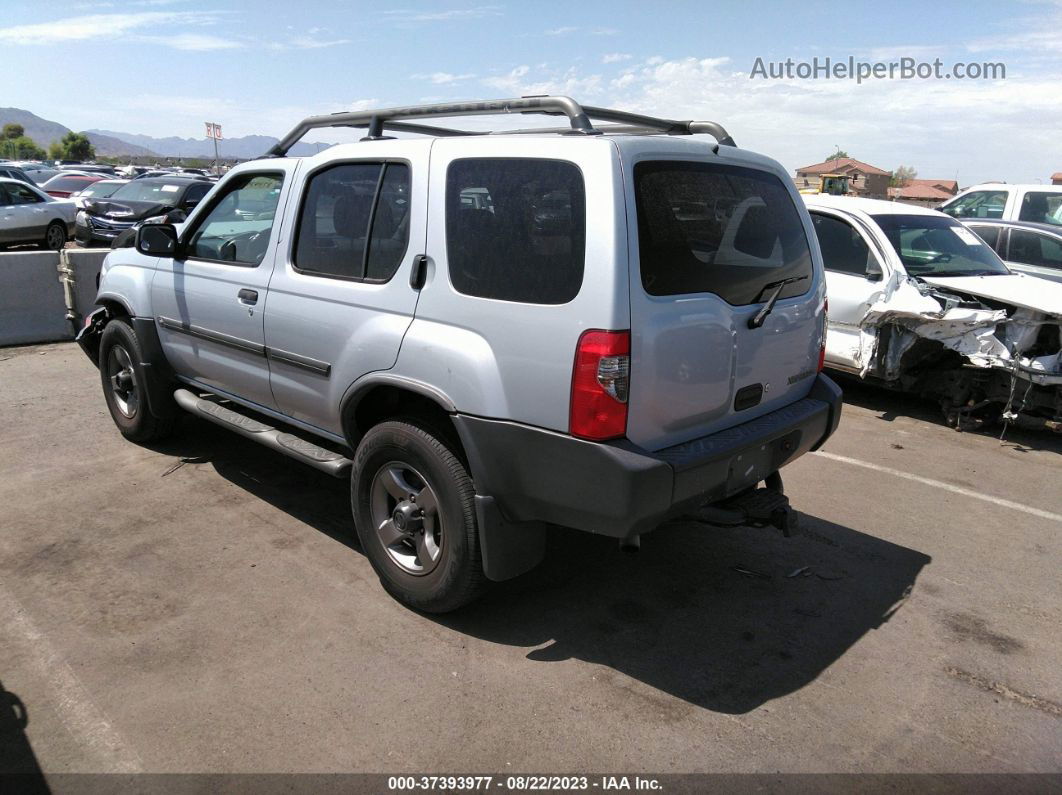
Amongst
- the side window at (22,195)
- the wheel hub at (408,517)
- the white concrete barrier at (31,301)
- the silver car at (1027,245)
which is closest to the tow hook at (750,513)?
the wheel hub at (408,517)

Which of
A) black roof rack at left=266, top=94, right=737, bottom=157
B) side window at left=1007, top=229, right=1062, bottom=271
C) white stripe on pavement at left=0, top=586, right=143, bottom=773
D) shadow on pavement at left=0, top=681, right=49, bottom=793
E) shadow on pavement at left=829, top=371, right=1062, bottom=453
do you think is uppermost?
black roof rack at left=266, top=94, right=737, bottom=157

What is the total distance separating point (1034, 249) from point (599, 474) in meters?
8.99

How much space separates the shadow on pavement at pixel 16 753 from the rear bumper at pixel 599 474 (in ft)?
5.95

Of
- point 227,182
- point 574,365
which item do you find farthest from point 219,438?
point 574,365

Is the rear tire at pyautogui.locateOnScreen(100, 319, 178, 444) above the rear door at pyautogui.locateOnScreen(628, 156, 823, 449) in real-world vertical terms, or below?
below

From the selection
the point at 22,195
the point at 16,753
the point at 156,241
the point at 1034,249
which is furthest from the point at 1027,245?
the point at 22,195

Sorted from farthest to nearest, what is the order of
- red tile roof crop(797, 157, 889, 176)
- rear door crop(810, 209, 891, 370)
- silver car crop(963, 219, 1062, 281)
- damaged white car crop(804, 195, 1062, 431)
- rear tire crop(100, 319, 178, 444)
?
red tile roof crop(797, 157, 889, 176)
silver car crop(963, 219, 1062, 281)
rear door crop(810, 209, 891, 370)
damaged white car crop(804, 195, 1062, 431)
rear tire crop(100, 319, 178, 444)

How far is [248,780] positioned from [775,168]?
3455 mm

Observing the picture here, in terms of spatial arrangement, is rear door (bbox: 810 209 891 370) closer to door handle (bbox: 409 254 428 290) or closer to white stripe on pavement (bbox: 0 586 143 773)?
door handle (bbox: 409 254 428 290)

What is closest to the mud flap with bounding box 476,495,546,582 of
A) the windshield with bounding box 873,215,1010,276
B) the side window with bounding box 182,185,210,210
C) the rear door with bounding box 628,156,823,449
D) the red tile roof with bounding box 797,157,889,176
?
the rear door with bounding box 628,156,823,449

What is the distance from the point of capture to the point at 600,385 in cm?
294

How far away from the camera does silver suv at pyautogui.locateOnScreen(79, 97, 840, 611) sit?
301 centimetres

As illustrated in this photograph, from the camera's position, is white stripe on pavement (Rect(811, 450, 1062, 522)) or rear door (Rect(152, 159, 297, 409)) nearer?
rear door (Rect(152, 159, 297, 409))

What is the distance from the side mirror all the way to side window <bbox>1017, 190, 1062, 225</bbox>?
1084cm
